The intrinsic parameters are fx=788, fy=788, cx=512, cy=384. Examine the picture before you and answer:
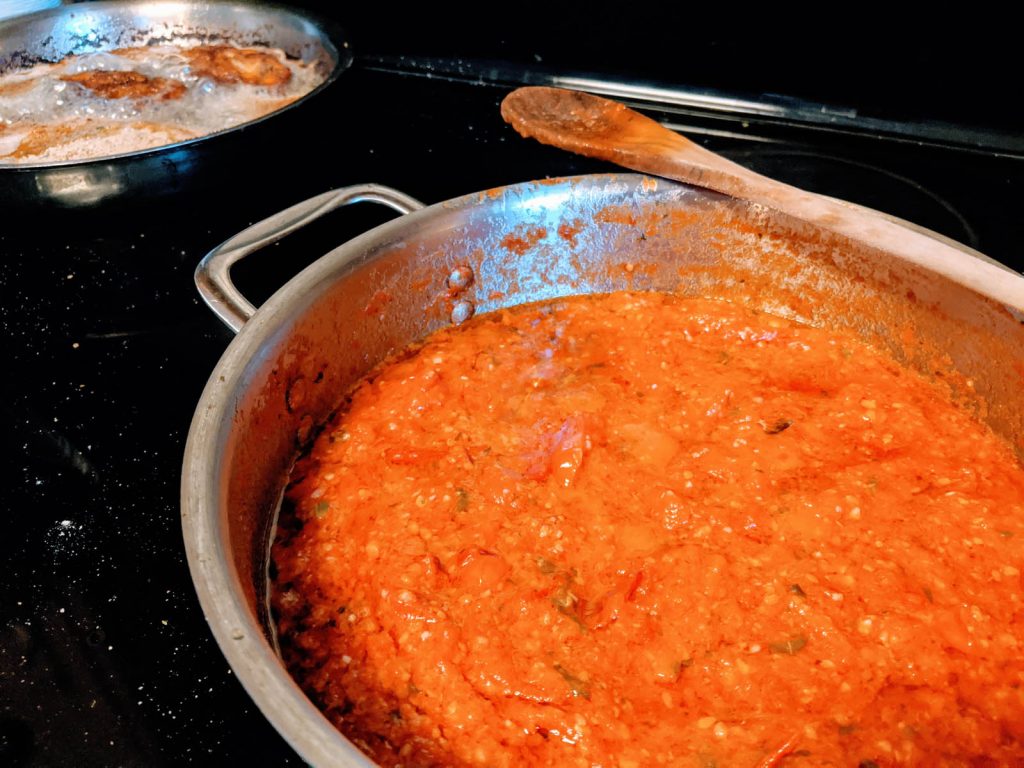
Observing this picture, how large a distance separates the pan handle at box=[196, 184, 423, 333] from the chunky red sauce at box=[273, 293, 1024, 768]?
0.30m

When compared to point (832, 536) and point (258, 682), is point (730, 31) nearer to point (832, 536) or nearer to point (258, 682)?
point (832, 536)

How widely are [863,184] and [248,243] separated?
1.63 meters

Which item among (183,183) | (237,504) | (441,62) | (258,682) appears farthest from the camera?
(441,62)

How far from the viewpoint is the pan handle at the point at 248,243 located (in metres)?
1.34

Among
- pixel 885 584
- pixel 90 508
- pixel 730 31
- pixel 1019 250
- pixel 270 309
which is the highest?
pixel 730 31

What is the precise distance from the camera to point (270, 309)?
1322mm

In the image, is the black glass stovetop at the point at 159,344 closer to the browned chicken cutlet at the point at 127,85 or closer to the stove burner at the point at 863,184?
the stove burner at the point at 863,184

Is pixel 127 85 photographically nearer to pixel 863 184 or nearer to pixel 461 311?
pixel 461 311

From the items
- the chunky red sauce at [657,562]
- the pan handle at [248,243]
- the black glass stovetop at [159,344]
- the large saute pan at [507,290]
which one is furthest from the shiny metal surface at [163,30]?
the chunky red sauce at [657,562]

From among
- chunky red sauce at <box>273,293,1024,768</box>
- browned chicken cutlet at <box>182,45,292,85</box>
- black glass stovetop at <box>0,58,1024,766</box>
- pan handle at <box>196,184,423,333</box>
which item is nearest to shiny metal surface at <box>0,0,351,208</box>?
browned chicken cutlet at <box>182,45,292,85</box>

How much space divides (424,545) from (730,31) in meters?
1.85

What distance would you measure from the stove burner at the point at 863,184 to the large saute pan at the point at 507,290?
0.49 m

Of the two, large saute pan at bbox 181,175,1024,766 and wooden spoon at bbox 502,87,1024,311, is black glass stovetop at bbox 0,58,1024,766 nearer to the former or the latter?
large saute pan at bbox 181,175,1024,766

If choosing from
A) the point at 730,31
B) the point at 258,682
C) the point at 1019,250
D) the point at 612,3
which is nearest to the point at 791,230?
the point at 1019,250
